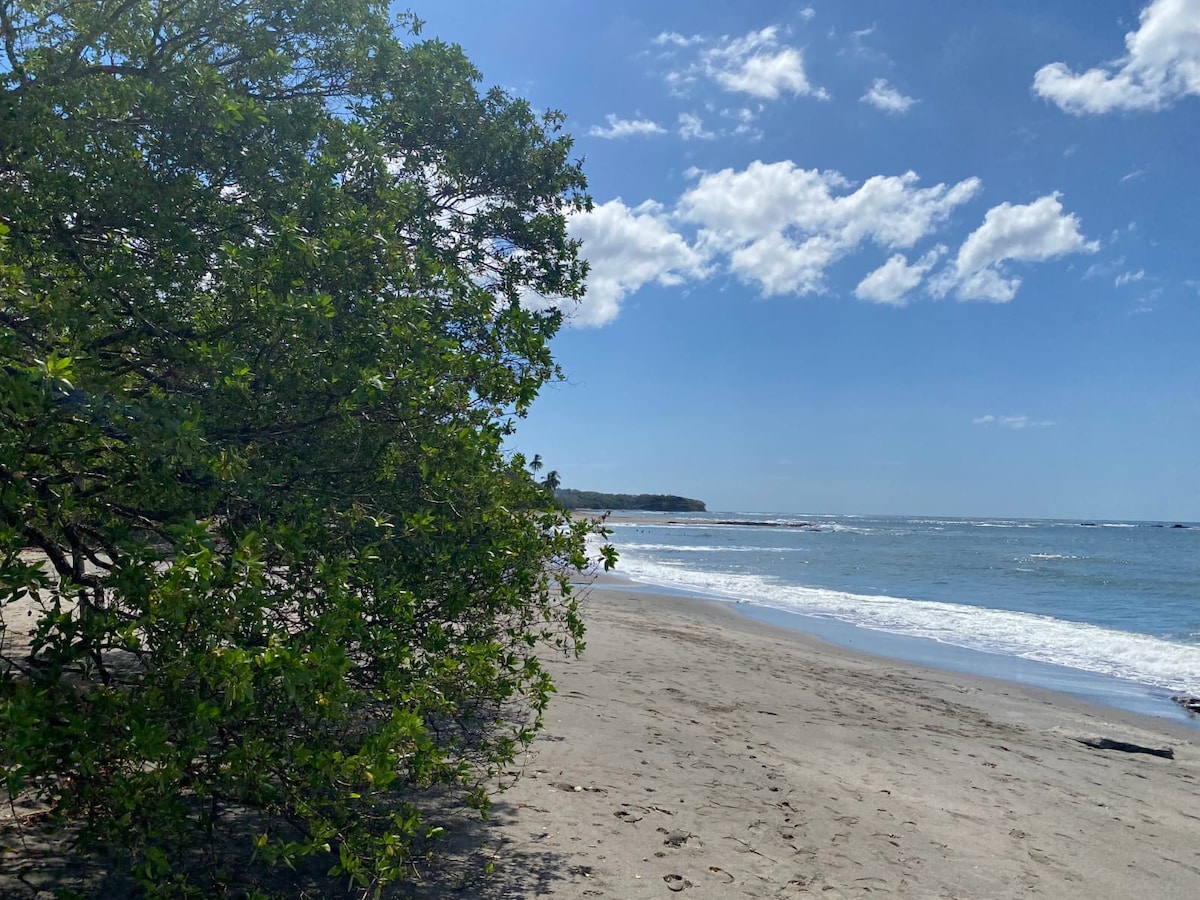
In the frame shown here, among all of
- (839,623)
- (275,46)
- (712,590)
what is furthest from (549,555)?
(712,590)

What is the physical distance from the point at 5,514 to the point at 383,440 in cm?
149

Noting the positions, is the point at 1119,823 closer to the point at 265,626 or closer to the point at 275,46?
the point at 265,626

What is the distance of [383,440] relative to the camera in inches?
155

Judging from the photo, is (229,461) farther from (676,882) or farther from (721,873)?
(721,873)

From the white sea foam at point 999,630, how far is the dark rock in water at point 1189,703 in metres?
0.96

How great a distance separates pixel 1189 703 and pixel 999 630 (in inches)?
295

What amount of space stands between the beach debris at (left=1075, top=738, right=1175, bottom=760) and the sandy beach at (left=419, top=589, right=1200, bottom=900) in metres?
0.10

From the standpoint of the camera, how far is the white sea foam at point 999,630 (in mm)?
16172

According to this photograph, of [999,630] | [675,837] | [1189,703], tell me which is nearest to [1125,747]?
[1189,703]

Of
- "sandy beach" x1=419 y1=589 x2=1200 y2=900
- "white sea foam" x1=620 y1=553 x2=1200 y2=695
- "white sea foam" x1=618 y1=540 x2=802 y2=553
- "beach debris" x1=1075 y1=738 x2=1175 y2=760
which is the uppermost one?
"sandy beach" x1=419 y1=589 x2=1200 y2=900

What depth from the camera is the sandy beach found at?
5.31 meters

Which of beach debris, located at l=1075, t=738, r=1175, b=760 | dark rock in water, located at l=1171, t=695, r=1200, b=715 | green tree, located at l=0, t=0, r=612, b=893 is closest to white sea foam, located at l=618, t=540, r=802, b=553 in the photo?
dark rock in water, located at l=1171, t=695, r=1200, b=715

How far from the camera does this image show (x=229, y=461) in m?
3.32

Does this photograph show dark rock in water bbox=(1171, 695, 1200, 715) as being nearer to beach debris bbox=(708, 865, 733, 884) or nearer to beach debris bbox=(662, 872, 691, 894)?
beach debris bbox=(708, 865, 733, 884)
